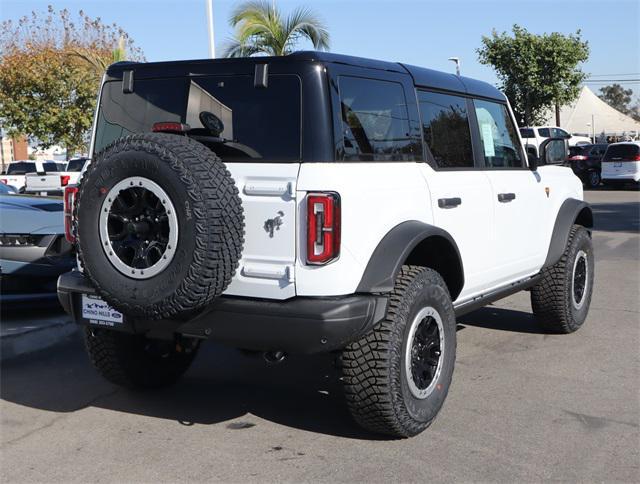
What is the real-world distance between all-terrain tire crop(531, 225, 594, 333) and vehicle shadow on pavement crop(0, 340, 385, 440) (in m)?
1.96

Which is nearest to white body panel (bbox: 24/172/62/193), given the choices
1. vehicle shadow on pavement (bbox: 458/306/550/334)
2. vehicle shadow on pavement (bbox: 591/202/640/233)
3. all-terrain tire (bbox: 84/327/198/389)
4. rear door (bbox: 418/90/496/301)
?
vehicle shadow on pavement (bbox: 591/202/640/233)

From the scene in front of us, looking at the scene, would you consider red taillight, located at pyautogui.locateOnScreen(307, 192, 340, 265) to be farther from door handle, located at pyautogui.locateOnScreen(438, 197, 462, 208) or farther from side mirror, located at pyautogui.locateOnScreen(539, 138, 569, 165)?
side mirror, located at pyautogui.locateOnScreen(539, 138, 569, 165)

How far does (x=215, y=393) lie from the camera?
5.12 metres

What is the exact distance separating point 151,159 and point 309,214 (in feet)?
2.60

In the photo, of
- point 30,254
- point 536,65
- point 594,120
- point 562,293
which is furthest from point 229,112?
point 594,120

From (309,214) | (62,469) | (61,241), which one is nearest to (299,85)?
(309,214)

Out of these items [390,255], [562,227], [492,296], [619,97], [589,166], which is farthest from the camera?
[619,97]

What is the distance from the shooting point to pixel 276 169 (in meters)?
3.87

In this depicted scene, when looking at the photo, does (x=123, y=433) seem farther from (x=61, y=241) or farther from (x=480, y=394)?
(x=61, y=241)

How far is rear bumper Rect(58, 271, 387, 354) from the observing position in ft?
12.3

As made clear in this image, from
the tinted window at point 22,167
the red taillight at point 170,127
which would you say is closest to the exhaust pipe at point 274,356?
the red taillight at point 170,127

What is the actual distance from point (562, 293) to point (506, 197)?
1324mm

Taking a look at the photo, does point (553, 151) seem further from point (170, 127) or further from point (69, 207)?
point (69, 207)

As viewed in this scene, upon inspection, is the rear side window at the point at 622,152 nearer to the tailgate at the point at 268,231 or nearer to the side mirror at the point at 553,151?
the side mirror at the point at 553,151
